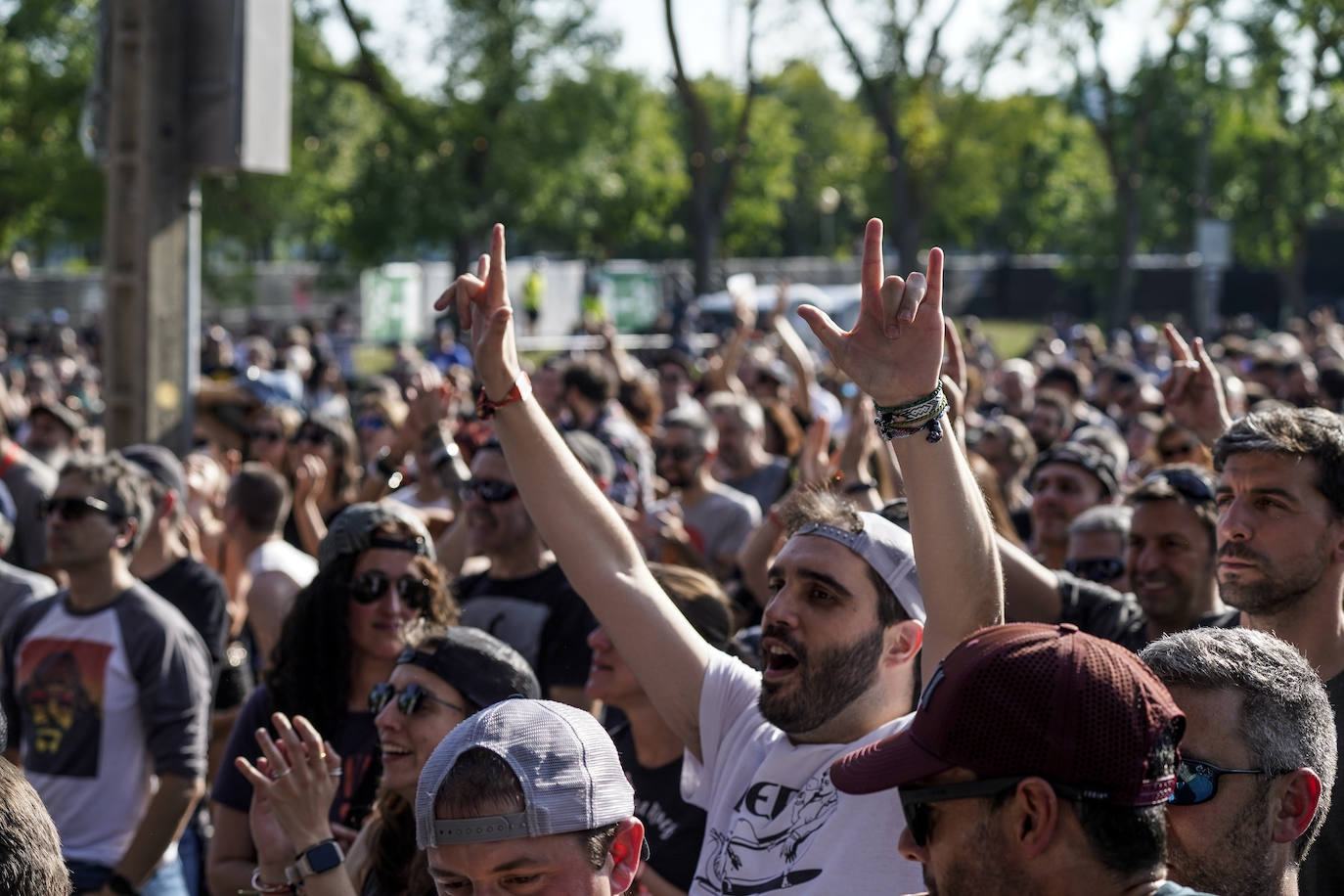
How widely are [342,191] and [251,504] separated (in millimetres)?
25111

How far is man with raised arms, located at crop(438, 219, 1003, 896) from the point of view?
2.76m

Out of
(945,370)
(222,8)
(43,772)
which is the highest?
(222,8)

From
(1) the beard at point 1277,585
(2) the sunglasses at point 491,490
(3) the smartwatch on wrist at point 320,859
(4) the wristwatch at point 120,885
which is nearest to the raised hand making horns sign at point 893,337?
(1) the beard at point 1277,585

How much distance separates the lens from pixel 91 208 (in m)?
27.3

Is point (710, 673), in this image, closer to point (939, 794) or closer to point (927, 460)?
point (927, 460)

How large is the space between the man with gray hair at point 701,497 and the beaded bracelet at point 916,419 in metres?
4.40

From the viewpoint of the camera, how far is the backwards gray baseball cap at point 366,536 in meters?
4.49

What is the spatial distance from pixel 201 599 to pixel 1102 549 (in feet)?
10.6

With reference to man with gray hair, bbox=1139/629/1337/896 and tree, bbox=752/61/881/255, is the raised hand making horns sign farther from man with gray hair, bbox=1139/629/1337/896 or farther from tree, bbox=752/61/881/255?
tree, bbox=752/61/881/255

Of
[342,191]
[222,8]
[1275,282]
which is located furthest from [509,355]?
[1275,282]

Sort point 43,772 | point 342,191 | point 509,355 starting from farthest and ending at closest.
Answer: point 342,191 → point 43,772 → point 509,355

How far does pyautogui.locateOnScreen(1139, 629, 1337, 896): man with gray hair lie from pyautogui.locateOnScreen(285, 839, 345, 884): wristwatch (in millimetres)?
1579

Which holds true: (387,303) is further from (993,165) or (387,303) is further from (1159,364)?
(1159,364)

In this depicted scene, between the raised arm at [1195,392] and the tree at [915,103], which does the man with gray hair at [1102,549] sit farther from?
the tree at [915,103]
